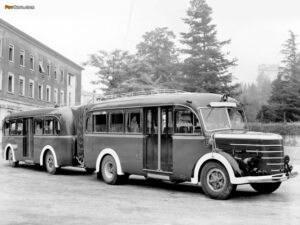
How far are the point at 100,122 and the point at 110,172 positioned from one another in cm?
168

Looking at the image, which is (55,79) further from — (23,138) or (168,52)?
(23,138)

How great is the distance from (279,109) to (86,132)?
33.0m

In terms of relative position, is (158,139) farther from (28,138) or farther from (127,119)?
(28,138)

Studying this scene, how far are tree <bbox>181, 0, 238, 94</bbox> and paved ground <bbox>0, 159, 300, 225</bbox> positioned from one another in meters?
26.3

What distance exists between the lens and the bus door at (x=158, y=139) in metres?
11.6

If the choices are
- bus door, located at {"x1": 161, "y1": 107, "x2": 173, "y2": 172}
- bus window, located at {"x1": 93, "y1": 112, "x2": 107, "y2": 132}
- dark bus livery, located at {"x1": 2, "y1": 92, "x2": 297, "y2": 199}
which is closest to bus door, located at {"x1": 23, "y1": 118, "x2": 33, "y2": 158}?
dark bus livery, located at {"x1": 2, "y1": 92, "x2": 297, "y2": 199}

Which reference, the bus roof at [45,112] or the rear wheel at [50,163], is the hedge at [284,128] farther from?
the rear wheel at [50,163]

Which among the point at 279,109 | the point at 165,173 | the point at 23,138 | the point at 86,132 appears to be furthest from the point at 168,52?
the point at 165,173

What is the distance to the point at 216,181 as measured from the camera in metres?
10.2

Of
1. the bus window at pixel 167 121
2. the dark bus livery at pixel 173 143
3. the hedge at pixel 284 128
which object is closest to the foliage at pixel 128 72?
the hedge at pixel 284 128

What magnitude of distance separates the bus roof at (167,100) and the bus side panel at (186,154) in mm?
917

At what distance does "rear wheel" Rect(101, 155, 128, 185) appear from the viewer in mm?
13164

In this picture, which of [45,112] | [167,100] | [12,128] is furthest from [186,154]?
[12,128]

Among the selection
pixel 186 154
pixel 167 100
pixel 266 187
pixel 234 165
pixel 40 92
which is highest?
pixel 40 92
